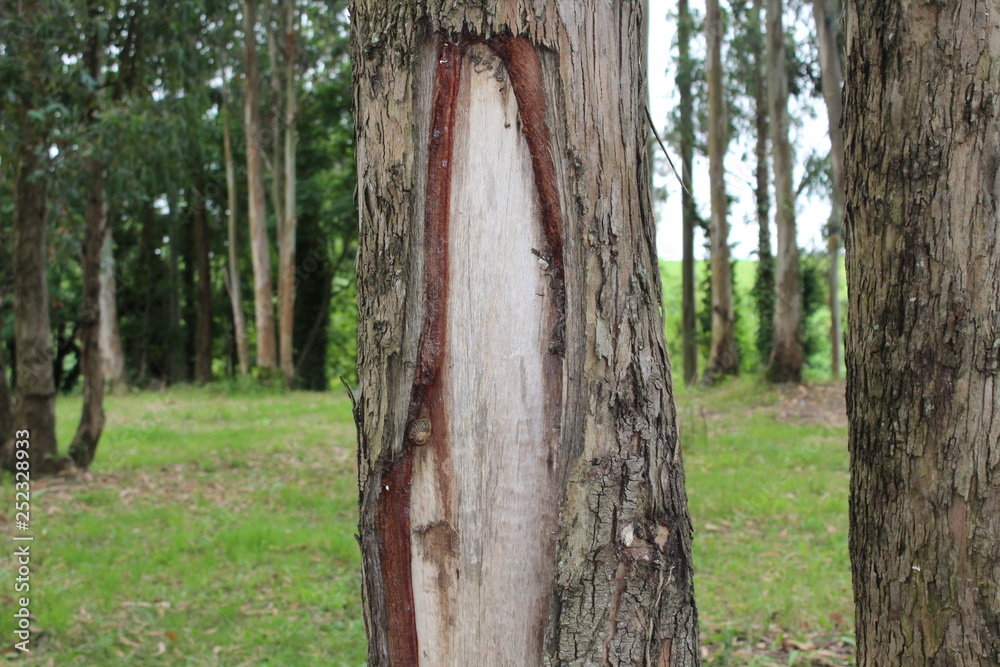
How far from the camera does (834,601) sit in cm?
443

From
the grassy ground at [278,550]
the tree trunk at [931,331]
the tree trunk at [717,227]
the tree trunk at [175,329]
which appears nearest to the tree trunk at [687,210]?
the tree trunk at [717,227]

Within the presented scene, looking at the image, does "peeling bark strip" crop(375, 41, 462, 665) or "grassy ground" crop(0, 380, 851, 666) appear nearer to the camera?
"peeling bark strip" crop(375, 41, 462, 665)

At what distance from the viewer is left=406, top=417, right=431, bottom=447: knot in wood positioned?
1.66 m

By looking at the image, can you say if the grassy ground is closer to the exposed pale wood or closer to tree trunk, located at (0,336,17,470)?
tree trunk, located at (0,336,17,470)

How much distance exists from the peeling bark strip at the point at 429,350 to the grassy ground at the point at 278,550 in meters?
2.38

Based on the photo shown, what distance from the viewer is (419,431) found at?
1.66m

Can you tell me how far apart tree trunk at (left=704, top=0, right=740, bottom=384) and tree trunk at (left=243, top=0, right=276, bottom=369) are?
29.6 ft

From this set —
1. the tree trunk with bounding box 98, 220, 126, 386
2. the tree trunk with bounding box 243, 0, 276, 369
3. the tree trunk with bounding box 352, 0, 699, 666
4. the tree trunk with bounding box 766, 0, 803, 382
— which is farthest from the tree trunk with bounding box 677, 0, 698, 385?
the tree trunk with bounding box 352, 0, 699, 666

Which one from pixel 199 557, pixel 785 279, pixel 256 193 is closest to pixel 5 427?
pixel 199 557

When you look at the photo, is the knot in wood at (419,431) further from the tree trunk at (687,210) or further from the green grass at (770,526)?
the tree trunk at (687,210)

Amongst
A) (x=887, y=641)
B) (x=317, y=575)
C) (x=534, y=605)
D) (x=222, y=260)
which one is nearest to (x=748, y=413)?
(x=317, y=575)

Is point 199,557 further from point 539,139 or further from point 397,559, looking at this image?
point 539,139

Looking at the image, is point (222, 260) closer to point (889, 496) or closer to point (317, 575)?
point (317, 575)

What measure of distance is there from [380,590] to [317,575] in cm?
361
